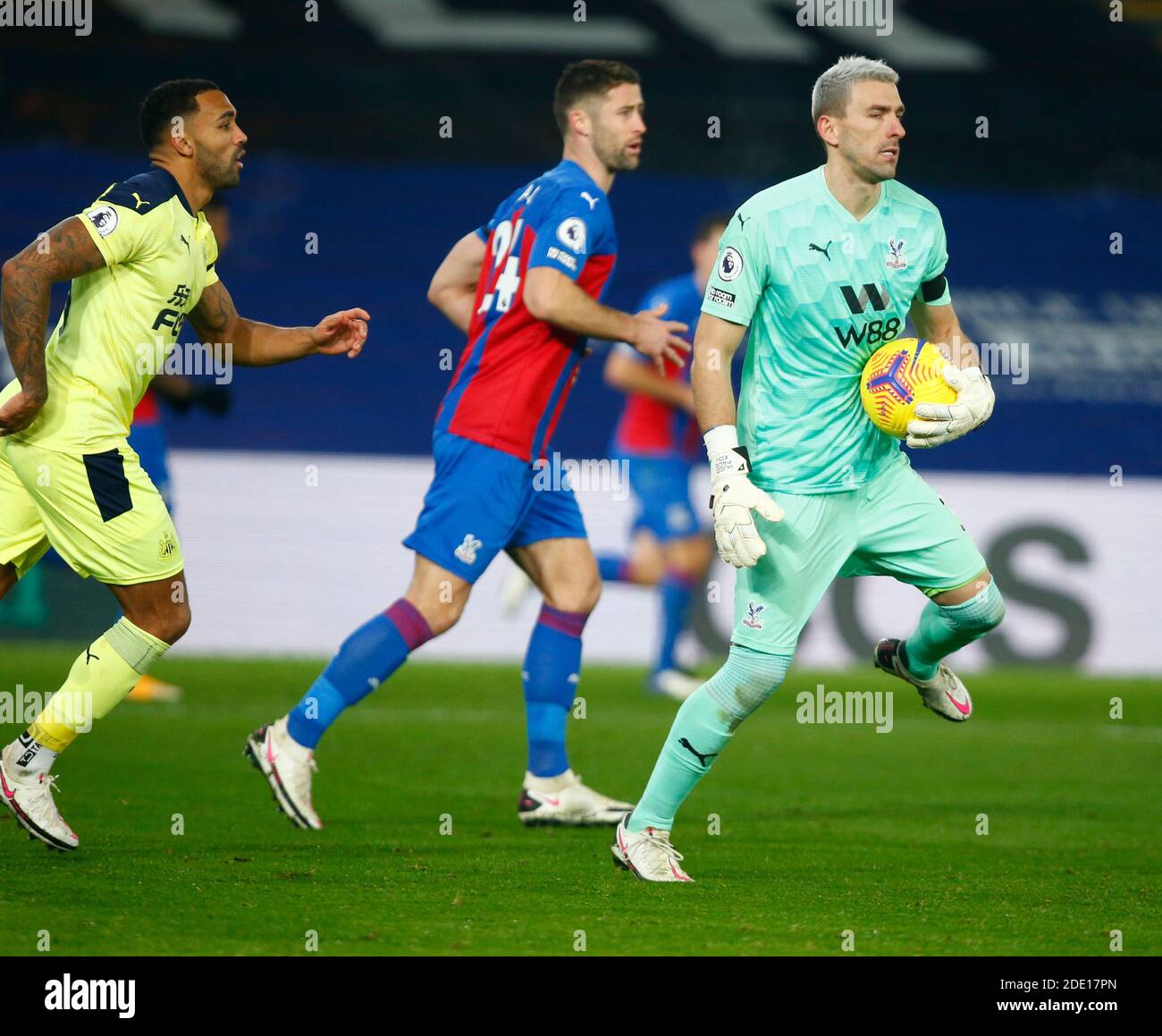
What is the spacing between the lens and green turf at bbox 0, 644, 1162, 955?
176 inches

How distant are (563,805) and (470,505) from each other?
1.15 meters

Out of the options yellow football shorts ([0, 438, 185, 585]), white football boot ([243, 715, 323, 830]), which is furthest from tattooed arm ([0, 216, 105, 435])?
white football boot ([243, 715, 323, 830])

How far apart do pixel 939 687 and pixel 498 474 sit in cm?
171

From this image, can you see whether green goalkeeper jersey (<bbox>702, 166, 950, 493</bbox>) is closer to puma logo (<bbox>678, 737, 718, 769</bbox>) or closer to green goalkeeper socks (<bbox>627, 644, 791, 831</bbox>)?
green goalkeeper socks (<bbox>627, 644, 791, 831</bbox>)

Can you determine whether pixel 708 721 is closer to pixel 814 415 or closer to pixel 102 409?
pixel 814 415

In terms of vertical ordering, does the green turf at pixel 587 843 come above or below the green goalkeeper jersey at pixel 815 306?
below

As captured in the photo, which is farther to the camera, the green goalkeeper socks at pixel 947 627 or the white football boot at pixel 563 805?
the white football boot at pixel 563 805

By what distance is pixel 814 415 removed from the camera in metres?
5.33

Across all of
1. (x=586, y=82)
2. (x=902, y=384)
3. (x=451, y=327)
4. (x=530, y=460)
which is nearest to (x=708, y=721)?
(x=902, y=384)

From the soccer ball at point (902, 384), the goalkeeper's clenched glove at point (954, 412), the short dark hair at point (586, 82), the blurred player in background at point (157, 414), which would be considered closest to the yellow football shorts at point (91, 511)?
the short dark hair at point (586, 82)

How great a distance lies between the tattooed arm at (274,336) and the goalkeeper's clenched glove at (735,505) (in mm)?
1512

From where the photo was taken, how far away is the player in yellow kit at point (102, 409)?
17.1ft

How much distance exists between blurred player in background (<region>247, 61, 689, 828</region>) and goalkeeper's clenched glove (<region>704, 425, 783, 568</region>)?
0.81 metres

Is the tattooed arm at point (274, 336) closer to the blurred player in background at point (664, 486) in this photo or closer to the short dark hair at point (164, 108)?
the short dark hair at point (164, 108)
